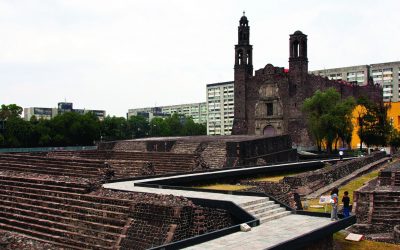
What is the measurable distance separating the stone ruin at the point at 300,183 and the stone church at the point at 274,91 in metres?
24.4

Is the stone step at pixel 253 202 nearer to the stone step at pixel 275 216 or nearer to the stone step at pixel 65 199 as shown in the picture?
the stone step at pixel 275 216

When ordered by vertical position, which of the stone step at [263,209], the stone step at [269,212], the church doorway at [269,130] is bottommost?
the stone step at [269,212]

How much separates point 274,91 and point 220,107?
302 feet

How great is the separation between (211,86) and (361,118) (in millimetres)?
104337

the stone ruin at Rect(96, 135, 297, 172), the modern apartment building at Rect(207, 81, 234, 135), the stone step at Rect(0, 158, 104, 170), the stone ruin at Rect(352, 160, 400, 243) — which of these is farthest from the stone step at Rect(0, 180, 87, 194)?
the modern apartment building at Rect(207, 81, 234, 135)

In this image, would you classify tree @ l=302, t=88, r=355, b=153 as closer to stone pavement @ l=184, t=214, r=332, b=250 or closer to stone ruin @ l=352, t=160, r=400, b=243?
stone ruin @ l=352, t=160, r=400, b=243

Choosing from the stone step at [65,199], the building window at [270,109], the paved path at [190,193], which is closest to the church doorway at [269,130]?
the building window at [270,109]

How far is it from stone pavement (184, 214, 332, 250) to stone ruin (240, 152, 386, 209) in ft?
11.8

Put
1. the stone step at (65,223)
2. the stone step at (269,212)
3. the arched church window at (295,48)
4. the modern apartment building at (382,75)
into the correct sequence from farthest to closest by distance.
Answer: the modern apartment building at (382,75)
the arched church window at (295,48)
the stone step at (269,212)
the stone step at (65,223)

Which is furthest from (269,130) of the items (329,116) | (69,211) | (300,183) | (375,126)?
(69,211)

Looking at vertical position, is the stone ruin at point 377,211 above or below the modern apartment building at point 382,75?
below

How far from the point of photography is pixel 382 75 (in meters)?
122

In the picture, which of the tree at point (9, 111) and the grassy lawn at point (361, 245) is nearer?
the grassy lawn at point (361, 245)

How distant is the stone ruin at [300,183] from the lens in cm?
1941
